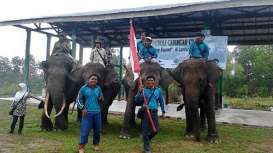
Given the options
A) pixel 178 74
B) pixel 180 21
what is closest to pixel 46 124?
pixel 178 74

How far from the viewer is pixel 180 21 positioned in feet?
60.1

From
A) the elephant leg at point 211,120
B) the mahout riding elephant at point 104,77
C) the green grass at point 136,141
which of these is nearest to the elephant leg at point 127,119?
the green grass at point 136,141

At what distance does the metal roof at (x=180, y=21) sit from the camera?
46.9ft

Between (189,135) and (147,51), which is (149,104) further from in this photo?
(147,51)

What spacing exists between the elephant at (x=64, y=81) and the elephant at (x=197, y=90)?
6.45ft

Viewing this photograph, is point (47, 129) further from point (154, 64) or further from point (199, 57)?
point (199, 57)

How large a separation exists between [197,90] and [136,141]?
1.81 meters

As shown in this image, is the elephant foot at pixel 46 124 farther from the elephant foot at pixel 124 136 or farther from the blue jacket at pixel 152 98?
the blue jacket at pixel 152 98

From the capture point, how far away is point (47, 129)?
1047 centimetres

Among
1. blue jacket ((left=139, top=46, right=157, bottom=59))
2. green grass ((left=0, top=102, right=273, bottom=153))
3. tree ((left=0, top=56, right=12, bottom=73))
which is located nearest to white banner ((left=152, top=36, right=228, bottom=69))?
green grass ((left=0, top=102, right=273, bottom=153))

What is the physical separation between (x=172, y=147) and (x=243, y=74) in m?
41.5

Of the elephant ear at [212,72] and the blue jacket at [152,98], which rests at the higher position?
the elephant ear at [212,72]

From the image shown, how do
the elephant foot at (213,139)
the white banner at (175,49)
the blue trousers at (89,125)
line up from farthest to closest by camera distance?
the white banner at (175,49), the elephant foot at (213,139), the blue trousers at (89,125)

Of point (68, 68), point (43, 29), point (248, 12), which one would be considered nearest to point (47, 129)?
point (68, 68)
